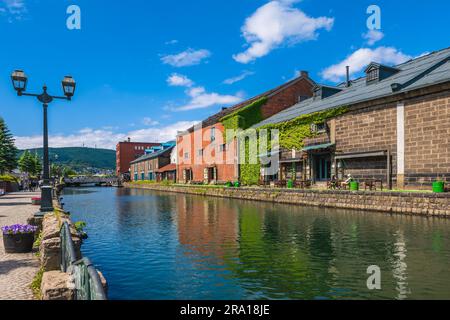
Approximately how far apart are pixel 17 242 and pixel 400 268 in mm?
9773

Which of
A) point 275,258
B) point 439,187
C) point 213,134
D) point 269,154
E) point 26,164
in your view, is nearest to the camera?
point 275,258

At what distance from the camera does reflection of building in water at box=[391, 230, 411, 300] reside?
6703 mm

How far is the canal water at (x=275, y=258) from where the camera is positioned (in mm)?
6965

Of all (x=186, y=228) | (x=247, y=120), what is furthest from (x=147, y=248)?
(x=247, y=120)

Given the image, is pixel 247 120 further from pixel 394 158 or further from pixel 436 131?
pixel 436 131

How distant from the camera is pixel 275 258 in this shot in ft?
31.2

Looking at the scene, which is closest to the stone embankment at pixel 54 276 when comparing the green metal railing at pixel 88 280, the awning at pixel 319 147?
the green metal railing at pixel 88 280

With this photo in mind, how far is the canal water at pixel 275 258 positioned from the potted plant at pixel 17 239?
6.10 ft

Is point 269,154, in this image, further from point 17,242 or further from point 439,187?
point 17,242

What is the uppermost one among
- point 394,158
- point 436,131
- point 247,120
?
point 247,120

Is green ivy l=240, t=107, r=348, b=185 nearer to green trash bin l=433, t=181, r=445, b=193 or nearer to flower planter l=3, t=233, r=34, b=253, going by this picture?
green trash bin l=433, t=181, r=445, b=193

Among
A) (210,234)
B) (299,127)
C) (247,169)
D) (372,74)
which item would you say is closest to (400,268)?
(210,234)
